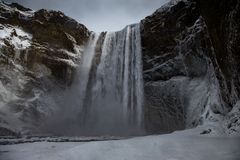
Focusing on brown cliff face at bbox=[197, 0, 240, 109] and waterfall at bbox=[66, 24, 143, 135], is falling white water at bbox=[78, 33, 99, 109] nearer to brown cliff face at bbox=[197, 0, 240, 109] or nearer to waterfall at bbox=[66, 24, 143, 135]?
waterfall at bbox=[66, 24, 143, 135]

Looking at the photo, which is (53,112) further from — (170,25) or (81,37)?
(170,25)

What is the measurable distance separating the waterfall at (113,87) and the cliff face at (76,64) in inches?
34.5

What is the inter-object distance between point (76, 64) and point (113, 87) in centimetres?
494

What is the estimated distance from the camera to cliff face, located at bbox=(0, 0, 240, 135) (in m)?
21.2

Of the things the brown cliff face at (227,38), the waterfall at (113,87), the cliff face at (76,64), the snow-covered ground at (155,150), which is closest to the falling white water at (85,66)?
the waterfall at (113,87)

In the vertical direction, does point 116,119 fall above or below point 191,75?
below

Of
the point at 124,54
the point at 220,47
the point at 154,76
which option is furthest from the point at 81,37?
the point at 220,47

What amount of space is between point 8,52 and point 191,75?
16755 mm

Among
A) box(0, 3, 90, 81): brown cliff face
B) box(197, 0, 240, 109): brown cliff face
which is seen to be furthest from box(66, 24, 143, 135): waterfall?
box(197, 0, 240, 109): brown cliff face

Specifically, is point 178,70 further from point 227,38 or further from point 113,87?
point 227,38

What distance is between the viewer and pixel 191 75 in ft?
72.8

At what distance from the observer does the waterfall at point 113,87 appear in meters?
25.2

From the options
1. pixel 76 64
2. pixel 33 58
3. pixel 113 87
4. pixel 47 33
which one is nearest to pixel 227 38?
pixel 113 87

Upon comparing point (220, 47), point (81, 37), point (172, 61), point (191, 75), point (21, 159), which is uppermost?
point (81, 37)
